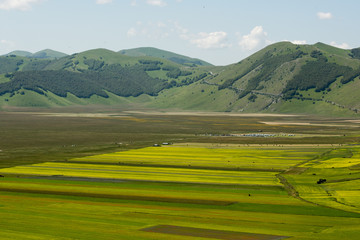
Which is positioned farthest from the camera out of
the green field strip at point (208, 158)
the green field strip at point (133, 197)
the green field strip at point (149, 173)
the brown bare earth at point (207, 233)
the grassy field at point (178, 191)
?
the green field strip at point (208, 158)

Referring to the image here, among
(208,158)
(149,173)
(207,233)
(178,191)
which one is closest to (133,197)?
(178,191)

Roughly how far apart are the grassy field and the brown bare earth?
118mm

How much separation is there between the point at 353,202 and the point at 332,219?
1211 cm

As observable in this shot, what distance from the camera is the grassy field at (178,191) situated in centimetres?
6078

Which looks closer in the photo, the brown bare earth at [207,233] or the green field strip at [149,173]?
the brown bare earth at [207,233]

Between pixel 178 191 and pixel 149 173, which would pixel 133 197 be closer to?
pixel 178 191

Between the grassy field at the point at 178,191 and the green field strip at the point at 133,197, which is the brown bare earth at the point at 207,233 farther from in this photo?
the green field strip at the point at 133,197

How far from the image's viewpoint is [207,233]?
193 feet

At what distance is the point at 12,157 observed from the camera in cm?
12962

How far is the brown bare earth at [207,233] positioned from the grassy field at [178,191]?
0.39 ft

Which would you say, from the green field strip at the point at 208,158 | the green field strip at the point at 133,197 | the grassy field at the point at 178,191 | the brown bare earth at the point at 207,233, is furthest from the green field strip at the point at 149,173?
the brown bare earth at the point at 207,233

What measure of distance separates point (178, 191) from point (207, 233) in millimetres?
27028

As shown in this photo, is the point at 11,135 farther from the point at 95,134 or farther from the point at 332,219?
the point at 332,219

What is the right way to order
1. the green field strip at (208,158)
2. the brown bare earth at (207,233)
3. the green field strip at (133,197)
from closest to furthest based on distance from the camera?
the brown bare earth at (207,233) < the green field strip at (133,197) < the green field strip at (208,158)
